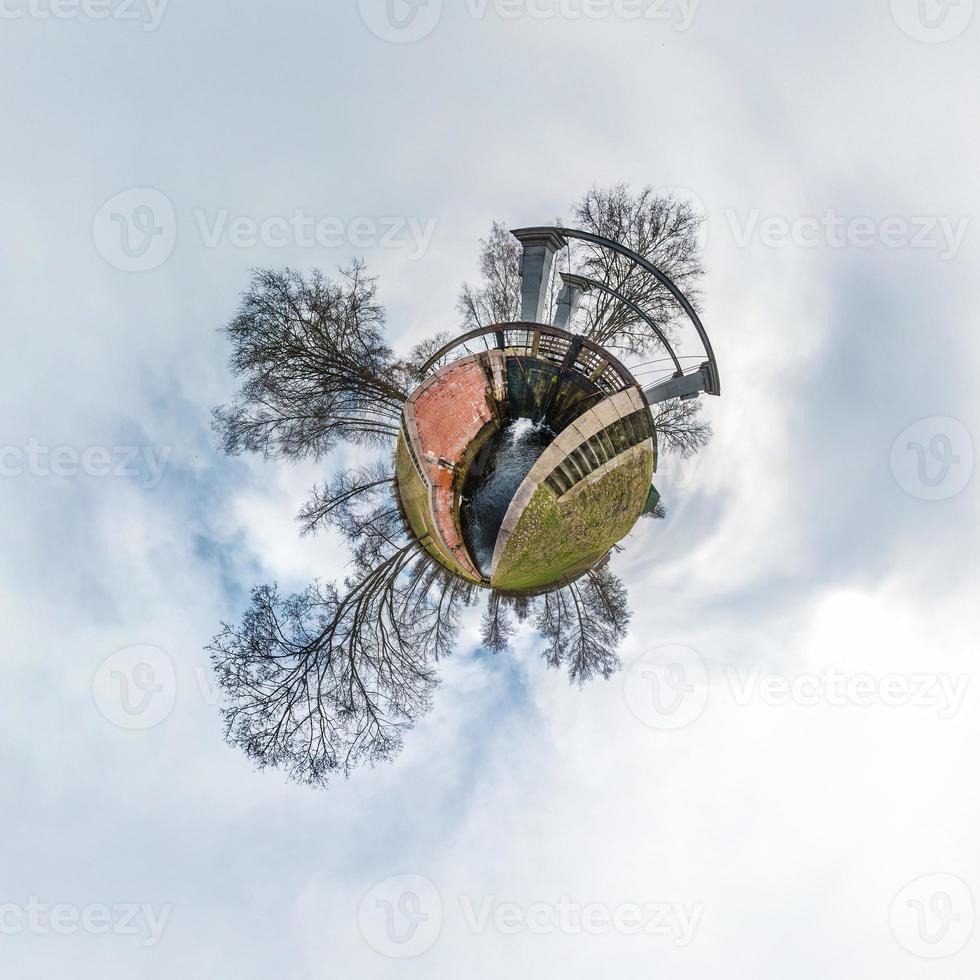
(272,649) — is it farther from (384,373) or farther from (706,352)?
(706,352)

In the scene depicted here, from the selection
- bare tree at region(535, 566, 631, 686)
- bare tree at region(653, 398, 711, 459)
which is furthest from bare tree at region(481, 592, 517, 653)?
bare tree at region(653, 398, 711, 459)

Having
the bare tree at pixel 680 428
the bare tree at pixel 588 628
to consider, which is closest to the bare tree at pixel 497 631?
the bare tree at pixel 588 628

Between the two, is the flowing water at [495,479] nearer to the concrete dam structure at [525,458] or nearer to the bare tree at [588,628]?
the concrete dam structure at [525,458]

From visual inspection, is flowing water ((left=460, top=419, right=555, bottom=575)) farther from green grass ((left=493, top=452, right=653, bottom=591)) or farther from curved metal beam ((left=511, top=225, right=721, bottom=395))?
curved metal beam ((left=511, top=225, right=721, bottom=395))

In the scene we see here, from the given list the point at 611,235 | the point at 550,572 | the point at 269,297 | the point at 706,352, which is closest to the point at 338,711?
the point at 550,572

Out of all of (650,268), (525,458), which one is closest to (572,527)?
(525,458)

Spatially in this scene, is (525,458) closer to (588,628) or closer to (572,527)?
(572,527)
